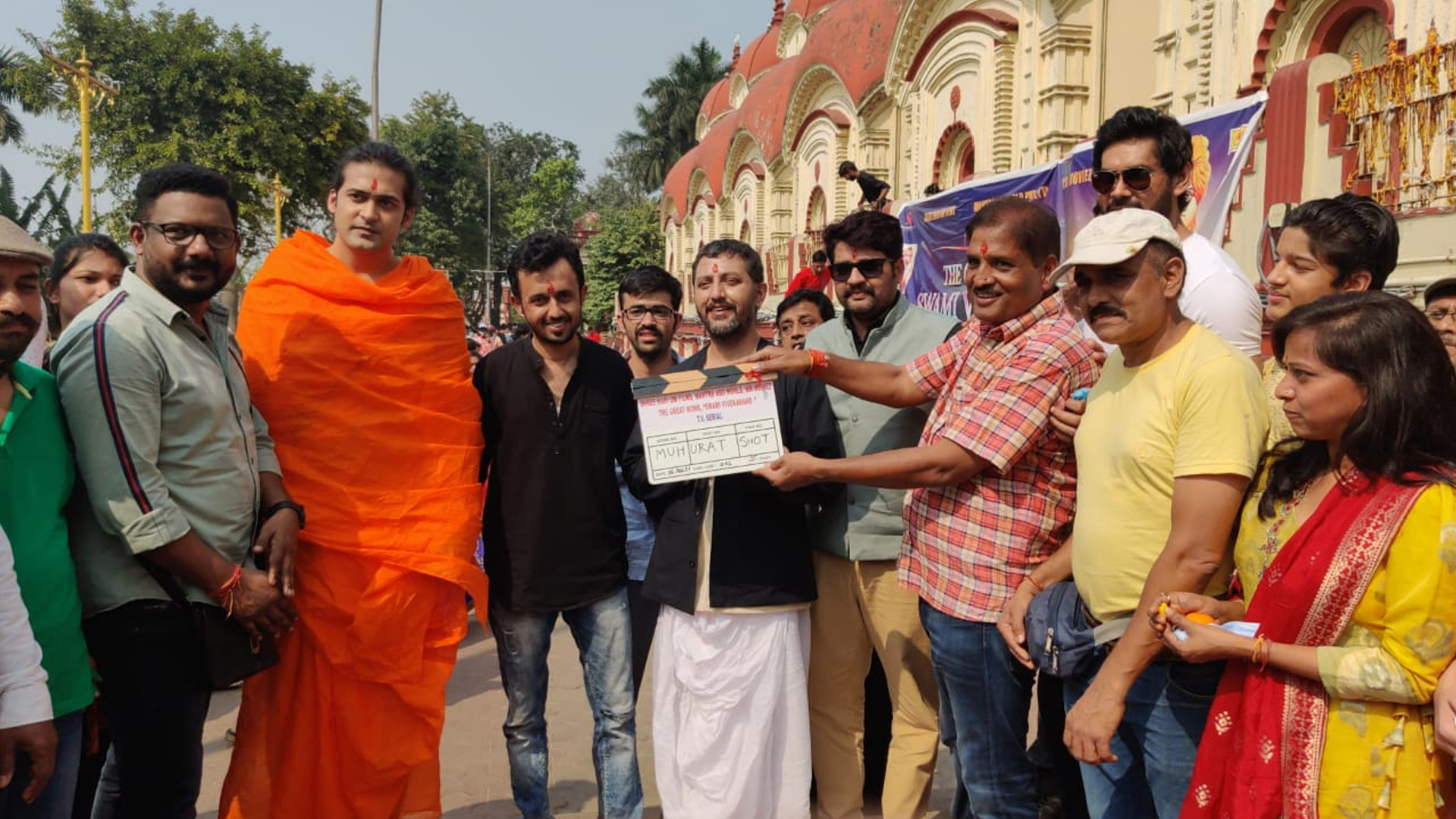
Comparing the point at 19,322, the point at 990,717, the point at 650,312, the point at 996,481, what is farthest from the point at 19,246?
the point at 990,717

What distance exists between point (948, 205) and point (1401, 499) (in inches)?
283

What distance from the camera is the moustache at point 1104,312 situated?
2.11 meters

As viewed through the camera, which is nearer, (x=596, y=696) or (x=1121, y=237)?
(x=1121, y=237)

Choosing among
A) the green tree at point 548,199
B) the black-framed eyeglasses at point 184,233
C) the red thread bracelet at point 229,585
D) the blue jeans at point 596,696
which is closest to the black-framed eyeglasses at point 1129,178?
the blue jeans at point 596,696

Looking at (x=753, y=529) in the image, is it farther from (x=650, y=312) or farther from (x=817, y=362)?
(x=650, y=312)

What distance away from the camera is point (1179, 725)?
6.89 ft

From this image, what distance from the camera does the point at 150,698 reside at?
244cm

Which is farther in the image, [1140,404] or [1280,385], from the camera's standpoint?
[1140,404]

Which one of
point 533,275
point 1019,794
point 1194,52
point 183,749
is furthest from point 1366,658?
point 1194,52

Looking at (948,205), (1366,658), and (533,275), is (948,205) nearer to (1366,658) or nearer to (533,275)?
(533,275)

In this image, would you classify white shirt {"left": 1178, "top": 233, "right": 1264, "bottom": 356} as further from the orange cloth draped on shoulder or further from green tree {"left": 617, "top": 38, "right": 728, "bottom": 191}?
green tree {"left": 617, "top": 38, "right": 728, "bottom": 191}

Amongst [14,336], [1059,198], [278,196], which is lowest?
[14,336]

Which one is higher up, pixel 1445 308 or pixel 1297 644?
pixel 1445 308

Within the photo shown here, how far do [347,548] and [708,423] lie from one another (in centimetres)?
120
